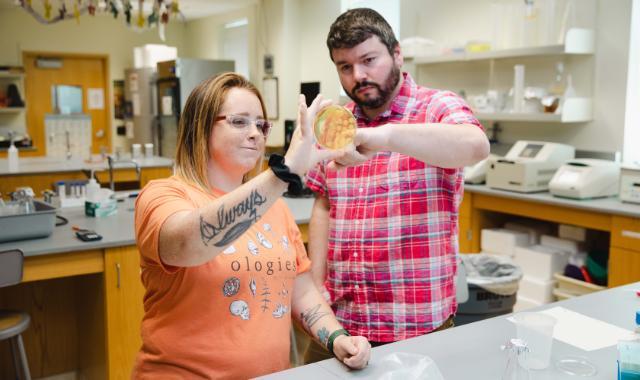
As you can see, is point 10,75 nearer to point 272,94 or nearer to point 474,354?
point 272,94

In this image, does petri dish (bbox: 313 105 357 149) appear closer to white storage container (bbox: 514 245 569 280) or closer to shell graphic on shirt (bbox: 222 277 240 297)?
shell graphic on shirt (bbox: 222 277 240 297)

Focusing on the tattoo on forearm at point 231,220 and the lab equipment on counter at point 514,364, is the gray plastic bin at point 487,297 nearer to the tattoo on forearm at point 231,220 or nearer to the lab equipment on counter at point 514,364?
the lab equipment on counter at point 514,364

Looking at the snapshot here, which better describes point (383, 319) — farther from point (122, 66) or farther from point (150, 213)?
point (122, 66)

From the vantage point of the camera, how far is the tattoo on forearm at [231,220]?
1151 millimetres

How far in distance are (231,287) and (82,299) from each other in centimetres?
208

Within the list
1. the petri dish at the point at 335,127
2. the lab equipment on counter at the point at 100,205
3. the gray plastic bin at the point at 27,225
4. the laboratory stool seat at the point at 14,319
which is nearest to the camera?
the petri dish at the point at 335,127

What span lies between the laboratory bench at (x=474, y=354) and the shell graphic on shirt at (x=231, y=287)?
0.66 feet

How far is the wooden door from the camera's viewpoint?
8633 mm

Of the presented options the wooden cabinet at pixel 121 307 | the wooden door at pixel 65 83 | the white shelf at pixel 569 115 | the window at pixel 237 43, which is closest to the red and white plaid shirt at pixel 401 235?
the wooden cabinet at pixel 121 307

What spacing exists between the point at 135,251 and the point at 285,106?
16.4 feet

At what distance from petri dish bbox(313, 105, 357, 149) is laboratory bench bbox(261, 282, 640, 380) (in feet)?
1.67

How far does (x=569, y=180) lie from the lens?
3.76 m

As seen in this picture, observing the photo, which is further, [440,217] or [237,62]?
[237,62]


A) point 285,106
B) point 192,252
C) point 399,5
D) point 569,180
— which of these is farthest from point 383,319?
point 285,106
